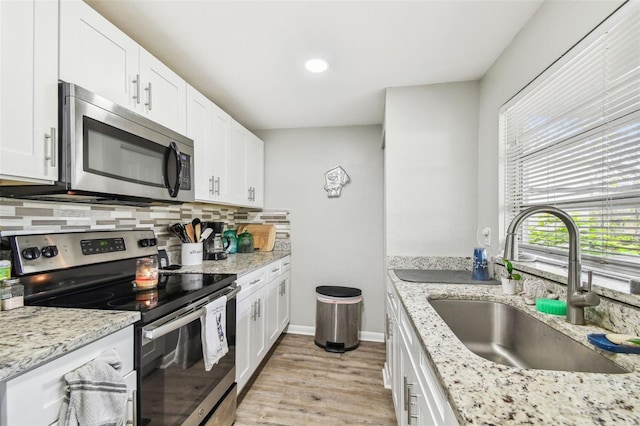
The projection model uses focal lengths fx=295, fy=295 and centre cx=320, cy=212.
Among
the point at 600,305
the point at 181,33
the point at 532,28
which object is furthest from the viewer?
the point at 181,33

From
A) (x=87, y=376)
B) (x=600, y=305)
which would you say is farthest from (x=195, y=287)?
(x=600, y=305)

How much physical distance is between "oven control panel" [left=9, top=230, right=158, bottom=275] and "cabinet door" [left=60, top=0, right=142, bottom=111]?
0.70 metres

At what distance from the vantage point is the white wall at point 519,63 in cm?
121

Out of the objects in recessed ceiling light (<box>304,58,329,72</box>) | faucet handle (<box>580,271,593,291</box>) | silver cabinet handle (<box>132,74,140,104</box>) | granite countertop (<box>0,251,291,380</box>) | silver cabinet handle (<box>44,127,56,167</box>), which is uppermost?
recessed ceiling light (<box>304,58,329,72</box>)

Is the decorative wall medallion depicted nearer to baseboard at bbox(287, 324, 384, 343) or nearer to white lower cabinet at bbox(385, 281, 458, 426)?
baseboard at bbox(287, 324, 384, 343)

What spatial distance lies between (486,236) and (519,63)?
110 centimetres

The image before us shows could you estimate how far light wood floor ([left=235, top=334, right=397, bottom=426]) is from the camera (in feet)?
6.32

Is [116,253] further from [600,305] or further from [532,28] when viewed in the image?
[532,28]

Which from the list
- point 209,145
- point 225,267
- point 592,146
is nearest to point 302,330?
point 225,267

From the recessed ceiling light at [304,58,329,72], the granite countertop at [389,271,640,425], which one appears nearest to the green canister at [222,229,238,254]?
the recessed ceiling light at [304,58,329,72]

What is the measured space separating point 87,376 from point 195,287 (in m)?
0.70

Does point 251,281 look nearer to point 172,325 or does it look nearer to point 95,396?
point 172,325

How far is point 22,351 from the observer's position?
744 millimetres

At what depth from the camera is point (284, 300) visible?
3105 millimetres
